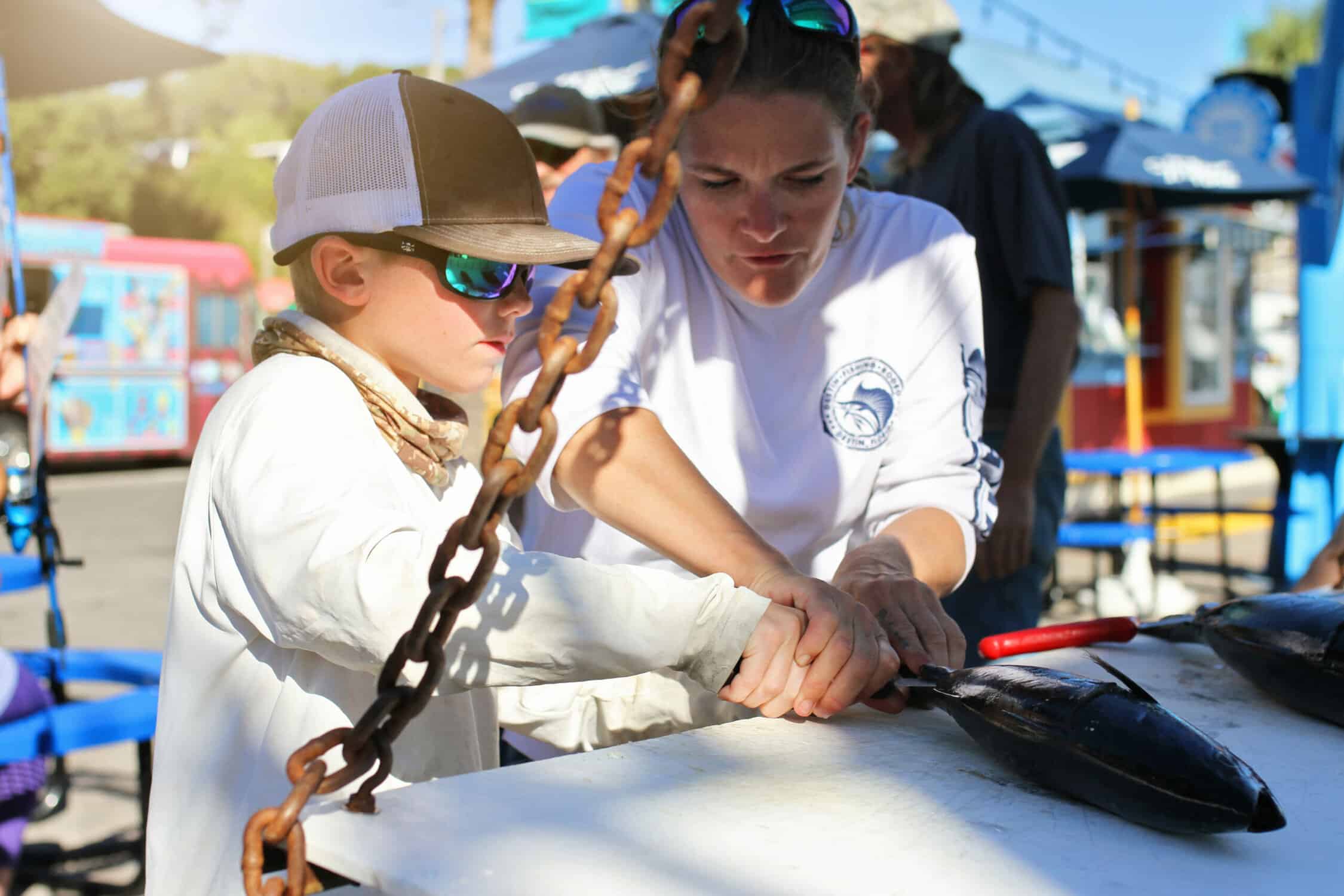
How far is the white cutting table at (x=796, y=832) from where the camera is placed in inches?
32.4

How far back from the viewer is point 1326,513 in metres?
6.11

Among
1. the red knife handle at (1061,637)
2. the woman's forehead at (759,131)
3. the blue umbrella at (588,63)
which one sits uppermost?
the blue umbrella at (588,63)

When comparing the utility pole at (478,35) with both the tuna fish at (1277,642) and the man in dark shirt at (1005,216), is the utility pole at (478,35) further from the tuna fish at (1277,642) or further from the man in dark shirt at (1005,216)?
the tuna fish at (1277,642)

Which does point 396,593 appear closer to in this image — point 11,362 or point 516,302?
point 516,302

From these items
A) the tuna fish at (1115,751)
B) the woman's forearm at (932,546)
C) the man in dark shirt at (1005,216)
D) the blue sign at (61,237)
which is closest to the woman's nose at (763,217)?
the woman's forearm at (932,546)

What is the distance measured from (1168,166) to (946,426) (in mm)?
6787

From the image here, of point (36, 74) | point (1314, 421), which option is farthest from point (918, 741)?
point (1314, 421)

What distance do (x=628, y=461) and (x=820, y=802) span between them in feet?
2.12

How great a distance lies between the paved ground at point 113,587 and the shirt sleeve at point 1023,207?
91.4 inches

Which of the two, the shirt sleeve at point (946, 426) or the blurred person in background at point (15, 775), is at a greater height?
the shirt sleeve at point (946, 426)

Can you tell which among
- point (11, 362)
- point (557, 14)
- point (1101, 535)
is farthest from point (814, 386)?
point (557, 14)

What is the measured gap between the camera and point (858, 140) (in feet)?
6.14

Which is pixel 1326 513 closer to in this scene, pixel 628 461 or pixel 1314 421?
pixel 1314 421

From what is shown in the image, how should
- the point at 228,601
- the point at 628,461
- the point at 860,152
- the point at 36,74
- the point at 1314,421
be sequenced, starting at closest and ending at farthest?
the point at 228,601 → the point at 628,461 → the point at 860,152 → the point at 36,74 → the point at 1314,421
